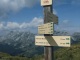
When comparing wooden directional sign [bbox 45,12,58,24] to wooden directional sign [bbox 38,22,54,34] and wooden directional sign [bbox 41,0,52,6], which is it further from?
wooden directional sign [bbox 41,0,52,6]

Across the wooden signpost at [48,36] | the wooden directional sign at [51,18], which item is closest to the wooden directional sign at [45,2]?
the wooden signpost at [48,36]

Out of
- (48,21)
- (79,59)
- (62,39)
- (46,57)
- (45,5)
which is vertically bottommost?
(79,59)

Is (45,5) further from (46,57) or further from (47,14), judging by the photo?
(46,57)

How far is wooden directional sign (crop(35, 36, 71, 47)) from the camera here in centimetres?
790

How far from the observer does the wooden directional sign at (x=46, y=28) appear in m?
8.05

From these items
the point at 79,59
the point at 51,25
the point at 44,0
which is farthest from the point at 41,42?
the point at 79,59

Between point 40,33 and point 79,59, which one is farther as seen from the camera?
point 79,59

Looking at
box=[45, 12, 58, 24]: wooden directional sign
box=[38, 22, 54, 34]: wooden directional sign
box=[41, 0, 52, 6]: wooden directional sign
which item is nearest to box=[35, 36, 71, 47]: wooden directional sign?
box=[38, 22, 54, 34]: wooden directional sign

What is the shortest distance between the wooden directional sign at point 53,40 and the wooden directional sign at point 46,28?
0.26 metres

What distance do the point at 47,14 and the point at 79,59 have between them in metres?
22.8

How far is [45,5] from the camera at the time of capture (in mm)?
8367

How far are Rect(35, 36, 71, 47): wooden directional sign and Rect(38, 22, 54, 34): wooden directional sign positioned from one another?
0.26 metres

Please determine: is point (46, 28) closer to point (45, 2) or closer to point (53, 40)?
point (53, 40)

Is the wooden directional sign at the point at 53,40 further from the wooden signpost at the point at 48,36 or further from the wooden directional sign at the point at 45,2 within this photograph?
the wooden directional sign at the point at 45,2
